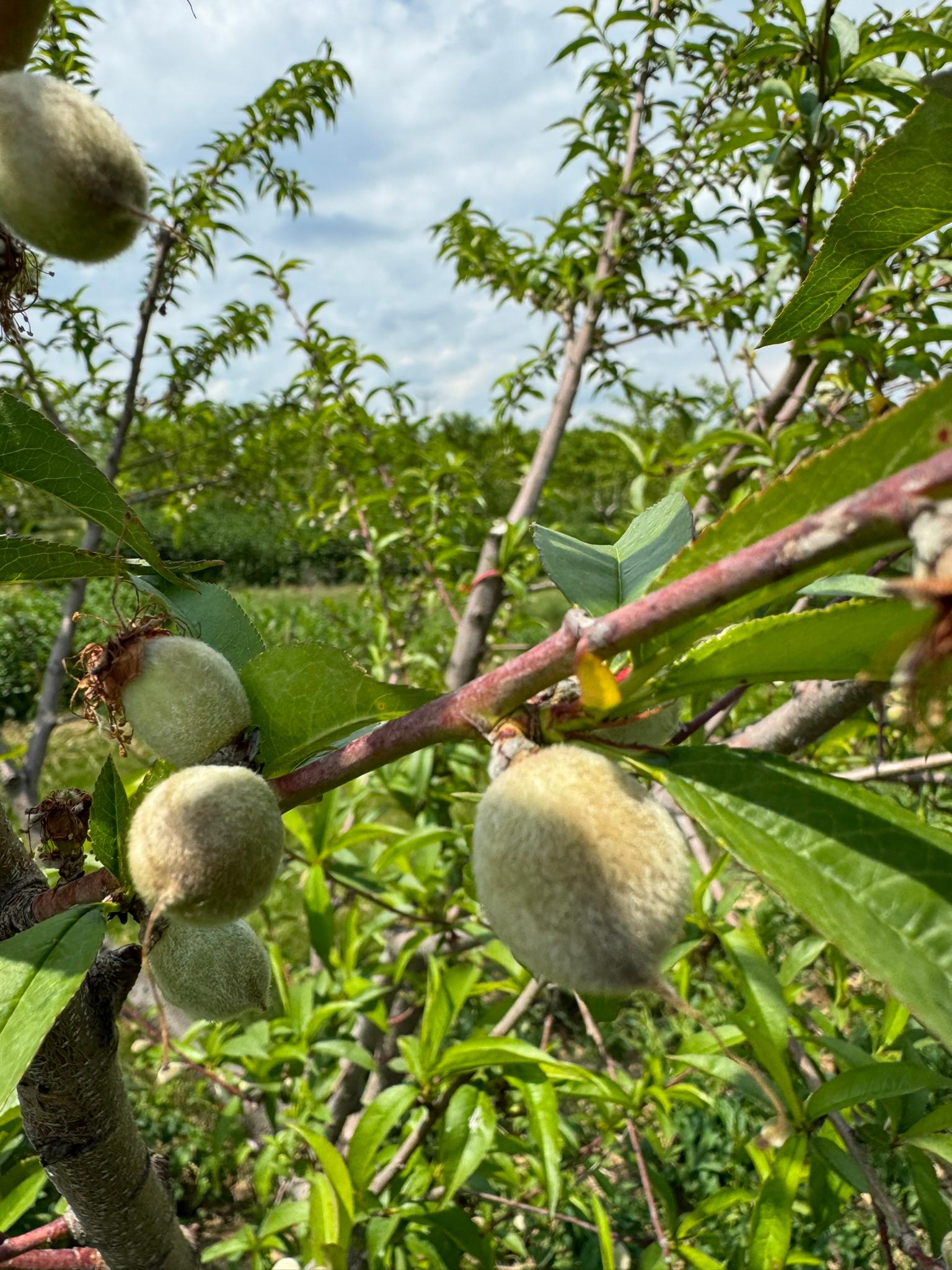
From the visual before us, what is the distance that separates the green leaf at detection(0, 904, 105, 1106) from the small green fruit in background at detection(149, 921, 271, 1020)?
0.12 metres

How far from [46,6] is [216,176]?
232 cm

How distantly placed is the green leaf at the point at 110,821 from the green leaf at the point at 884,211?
0.60 m

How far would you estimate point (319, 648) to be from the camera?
23.8 inches

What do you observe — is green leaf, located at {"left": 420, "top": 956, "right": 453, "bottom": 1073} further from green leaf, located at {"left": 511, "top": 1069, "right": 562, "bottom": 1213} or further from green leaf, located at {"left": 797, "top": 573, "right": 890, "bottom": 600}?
green leaf, located at {"left": 797, "top": 573, "right": 890, "bottom": 600}

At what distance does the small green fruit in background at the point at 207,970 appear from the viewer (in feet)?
2.22

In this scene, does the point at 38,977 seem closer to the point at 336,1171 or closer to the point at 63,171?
the point at 63,171

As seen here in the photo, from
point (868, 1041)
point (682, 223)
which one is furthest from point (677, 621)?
point (682, 223)

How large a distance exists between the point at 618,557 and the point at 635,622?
0.90 ft

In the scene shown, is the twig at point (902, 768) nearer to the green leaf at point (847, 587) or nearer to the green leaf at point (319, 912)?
the green leaf at point (847, 587)

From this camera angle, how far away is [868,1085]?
1.02m

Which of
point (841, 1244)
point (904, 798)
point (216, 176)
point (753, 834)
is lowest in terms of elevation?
point (841, 1244)

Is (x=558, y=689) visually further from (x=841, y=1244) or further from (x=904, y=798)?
(x=904, y=798)

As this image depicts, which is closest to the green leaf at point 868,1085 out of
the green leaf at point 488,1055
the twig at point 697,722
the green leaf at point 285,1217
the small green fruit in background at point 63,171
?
the green leaf at point 488,1055

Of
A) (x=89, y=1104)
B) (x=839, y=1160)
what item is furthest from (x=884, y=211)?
(x=839, y=1160)
